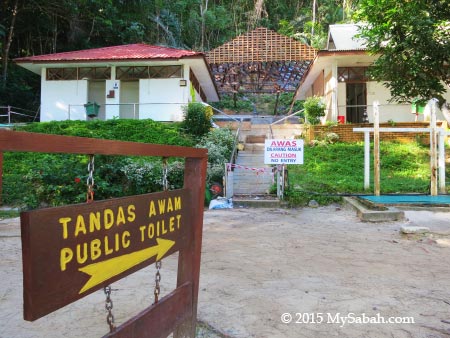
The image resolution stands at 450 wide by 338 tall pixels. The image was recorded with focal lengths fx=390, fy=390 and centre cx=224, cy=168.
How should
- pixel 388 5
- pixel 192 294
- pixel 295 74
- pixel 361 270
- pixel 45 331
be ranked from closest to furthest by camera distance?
1. pixel 192 294
2. pixel 45 331
3. pixel 361 270
4. pixel 388 5
5. pixel 295 74

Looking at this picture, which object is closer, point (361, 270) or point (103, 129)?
point (361, 270)

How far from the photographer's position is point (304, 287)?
4.01 metres

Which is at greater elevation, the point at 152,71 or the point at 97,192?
the point at 152,71

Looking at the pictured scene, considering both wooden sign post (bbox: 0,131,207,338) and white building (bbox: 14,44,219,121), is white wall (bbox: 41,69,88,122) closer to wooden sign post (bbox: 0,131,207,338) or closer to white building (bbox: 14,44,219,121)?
white building (bbox: 14,44,219,121)

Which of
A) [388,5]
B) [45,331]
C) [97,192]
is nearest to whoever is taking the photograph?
[45,331]

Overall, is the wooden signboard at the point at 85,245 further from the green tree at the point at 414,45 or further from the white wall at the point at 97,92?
the white wall at the point at 97,92

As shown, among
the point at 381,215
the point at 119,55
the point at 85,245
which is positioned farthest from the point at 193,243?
the point at 119,55

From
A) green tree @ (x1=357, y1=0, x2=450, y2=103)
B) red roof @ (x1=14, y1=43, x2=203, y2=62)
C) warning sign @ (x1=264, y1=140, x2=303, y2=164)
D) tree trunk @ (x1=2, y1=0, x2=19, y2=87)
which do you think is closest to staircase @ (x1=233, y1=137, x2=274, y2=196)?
warning sign @ (x1=264, y1=140, x2=303, y2=164)

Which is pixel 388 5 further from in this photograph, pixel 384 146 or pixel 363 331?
pixel 384 146

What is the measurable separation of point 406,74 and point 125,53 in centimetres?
1476

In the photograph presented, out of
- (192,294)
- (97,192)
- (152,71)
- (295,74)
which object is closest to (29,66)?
(152,71)

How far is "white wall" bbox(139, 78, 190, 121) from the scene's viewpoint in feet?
55.4

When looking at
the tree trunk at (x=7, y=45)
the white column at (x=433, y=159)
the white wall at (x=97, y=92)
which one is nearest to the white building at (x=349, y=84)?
the white column at (x=433, y=159)

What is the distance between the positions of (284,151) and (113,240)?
29.6ft
